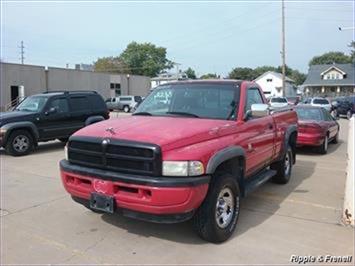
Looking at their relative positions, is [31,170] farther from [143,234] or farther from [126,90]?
[126,90]

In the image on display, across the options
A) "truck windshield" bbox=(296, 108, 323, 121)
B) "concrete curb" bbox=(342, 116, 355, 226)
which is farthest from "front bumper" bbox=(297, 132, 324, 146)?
"concrete curb" bbox=(342, 116, 355, 226)

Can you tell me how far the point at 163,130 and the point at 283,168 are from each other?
3.68 meters

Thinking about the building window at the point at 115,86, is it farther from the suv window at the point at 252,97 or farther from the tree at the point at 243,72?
the tree at the point at 243,72

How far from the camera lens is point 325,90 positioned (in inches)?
2835

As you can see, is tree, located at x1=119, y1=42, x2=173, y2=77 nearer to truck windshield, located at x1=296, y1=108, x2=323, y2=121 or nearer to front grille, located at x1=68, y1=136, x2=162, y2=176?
truck windshield, located at x1=296, y1=108, x2=323, y2=121

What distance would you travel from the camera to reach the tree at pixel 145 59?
328 feet

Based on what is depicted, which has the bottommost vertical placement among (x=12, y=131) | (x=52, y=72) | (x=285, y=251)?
(x=285, y=251)

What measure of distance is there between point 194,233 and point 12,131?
8.11 m

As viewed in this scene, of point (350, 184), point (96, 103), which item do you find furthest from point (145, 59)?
point (350, 184)

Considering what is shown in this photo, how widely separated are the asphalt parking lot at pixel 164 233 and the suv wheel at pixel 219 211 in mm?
136

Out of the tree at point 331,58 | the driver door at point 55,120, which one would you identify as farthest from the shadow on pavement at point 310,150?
the tree at point 331,58

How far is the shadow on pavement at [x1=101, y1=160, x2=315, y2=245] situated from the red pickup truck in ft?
1.05

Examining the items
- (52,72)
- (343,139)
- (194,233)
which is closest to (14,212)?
(194,233)

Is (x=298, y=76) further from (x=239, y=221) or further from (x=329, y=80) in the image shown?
(x=239, y=221)
